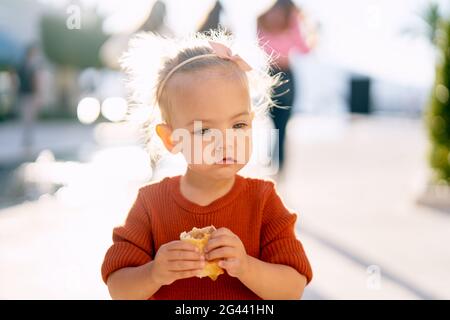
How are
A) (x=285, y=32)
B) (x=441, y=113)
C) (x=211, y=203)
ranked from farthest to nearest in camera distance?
(x=441, y=113)
(x=285, y=32)
(x=211, y=203)

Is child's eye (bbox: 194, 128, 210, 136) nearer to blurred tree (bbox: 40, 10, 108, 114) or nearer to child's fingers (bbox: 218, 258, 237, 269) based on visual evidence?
A: child's fingers (bbox: 218, 258, 237, 269)

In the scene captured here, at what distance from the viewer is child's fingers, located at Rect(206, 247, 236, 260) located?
1.54 meters

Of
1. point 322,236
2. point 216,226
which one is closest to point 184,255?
point 216,226

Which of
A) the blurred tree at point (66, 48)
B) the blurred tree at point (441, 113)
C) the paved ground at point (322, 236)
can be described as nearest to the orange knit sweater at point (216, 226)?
the paved ground at point (322, 236)

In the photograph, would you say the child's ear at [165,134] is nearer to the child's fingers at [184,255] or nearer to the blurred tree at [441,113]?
the child's fingers at [184,255]

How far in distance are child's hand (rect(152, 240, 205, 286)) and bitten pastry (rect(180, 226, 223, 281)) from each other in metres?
0.01

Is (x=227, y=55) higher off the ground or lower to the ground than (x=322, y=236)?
higher

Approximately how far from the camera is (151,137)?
6.34ft

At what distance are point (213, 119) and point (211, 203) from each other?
9.3 inches

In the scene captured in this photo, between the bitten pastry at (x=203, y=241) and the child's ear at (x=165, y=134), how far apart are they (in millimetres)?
287

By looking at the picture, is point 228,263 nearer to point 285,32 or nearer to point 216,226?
point 216,226

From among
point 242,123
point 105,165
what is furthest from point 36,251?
point 105,165

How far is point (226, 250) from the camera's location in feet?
5.06
